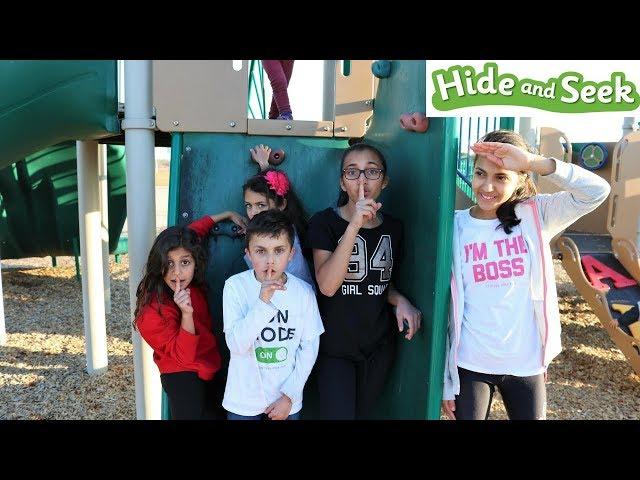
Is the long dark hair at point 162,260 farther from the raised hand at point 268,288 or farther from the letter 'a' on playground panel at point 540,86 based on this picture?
the letter 'a' on playground panel at point 540,86

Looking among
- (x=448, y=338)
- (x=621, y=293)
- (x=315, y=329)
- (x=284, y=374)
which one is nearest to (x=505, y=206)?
(x=448, y=338)

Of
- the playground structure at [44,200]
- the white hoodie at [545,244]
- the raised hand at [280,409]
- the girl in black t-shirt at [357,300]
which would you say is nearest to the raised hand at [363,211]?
the girl in black t-shirt at [357,300]

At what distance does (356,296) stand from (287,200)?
0.60m

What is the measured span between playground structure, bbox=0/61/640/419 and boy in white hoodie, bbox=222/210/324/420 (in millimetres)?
428

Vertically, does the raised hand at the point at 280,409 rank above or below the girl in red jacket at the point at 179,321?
below

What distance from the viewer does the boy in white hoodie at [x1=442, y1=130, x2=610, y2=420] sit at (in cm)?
187

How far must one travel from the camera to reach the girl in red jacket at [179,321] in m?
2.13

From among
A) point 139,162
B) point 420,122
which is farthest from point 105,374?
point 420,122

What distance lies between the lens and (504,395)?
75.4 inches

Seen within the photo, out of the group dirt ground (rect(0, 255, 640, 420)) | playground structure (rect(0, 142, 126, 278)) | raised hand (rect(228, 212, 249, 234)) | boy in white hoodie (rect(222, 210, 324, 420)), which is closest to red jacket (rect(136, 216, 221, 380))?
boy in white hoodie (rect(222, 210, 324, 420))

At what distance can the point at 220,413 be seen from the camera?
7.72ft

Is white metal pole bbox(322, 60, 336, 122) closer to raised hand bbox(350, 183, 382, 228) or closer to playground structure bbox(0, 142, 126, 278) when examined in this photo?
raised hand bbox(350, 183, 382, 228)

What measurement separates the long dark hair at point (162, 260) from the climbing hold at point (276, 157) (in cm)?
65

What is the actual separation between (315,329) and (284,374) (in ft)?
0.65
